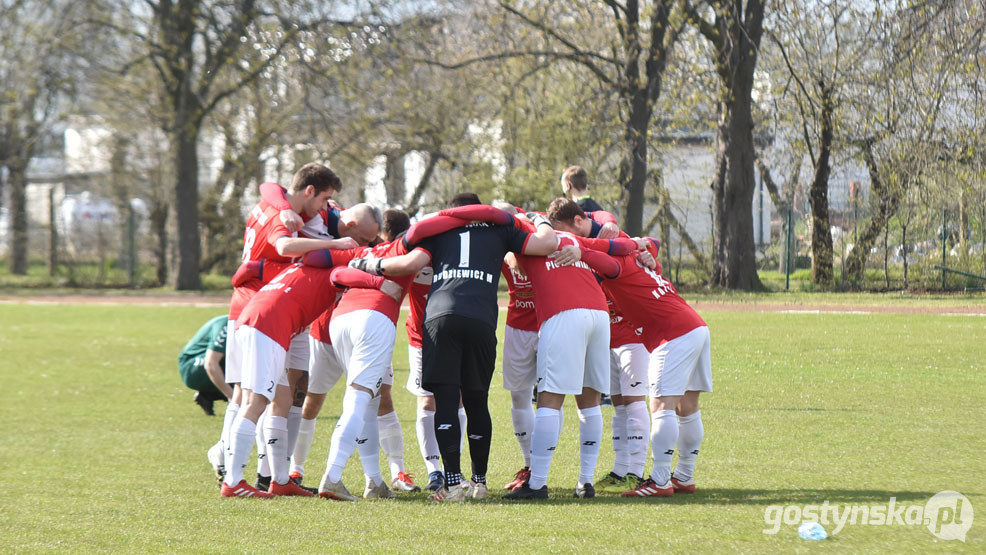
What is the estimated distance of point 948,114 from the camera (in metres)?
13.4

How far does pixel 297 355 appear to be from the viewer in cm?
721

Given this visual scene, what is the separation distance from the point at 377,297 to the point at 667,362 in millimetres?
1920

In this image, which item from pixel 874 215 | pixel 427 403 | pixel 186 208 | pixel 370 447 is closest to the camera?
pixel 370 447

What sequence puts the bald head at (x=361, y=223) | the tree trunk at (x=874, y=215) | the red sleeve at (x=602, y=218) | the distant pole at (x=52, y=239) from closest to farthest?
the bald head at (x=361, y=223), the red sleeve at (x=602, y=218), the tree trunk at (x=874, y=215), the distant pole at (x=52, y=239)

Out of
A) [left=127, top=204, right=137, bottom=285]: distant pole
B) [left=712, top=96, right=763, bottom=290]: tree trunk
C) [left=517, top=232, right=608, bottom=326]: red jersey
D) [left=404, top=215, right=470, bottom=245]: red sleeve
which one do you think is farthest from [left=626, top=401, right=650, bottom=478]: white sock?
[left=127, top=204, right=137, bottom=285]: distant pole

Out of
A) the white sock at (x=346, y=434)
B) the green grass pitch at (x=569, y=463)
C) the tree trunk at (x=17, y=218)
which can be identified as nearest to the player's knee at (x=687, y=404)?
the green grass pitch at (x=569, y=463)

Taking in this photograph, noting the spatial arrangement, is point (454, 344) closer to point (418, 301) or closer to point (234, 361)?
point (418, 301)

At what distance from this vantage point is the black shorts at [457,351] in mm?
6133

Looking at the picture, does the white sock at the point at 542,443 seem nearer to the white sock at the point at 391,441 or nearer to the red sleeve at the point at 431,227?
the white sock at the point at 391,441

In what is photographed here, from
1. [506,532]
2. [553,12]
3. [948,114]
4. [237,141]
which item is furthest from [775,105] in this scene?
[237,141]

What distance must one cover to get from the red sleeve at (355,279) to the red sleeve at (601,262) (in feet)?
4.36

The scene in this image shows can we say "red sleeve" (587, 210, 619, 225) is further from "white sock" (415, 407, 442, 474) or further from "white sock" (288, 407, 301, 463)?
"white sock" (288, 407, 301, 463)

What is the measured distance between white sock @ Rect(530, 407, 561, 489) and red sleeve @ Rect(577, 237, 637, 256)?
1131 millimetres

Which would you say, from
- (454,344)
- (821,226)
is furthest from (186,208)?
(454,344)
